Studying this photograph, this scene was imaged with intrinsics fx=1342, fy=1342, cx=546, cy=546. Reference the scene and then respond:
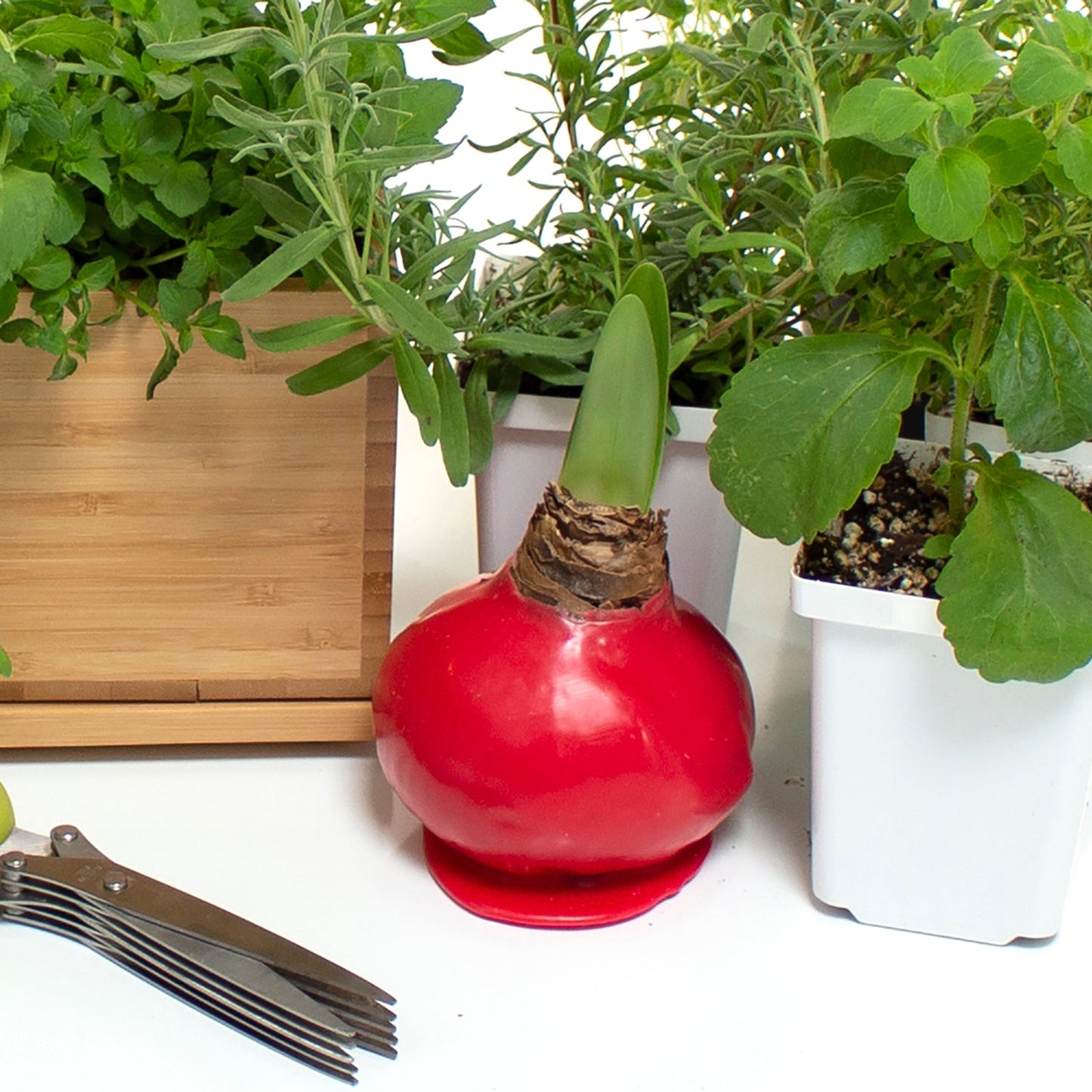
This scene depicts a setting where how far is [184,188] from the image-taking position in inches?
19.0

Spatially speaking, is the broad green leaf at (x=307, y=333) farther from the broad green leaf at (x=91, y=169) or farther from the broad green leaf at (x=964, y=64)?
the broad green leaf at (x=964, y=64)

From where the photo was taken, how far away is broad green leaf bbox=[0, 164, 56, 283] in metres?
0.43

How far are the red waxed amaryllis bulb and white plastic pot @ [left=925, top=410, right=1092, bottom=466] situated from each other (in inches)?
6.8

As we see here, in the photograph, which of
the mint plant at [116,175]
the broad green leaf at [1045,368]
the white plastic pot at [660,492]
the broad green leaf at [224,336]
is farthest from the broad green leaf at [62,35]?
the broad green leaf at [1045,368]

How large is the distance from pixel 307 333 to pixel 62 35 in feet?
0.41

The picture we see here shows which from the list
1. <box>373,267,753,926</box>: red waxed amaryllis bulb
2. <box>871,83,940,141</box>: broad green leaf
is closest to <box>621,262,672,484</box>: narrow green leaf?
<box>373,267,753,926</box>: red waxed amaryllis bulb

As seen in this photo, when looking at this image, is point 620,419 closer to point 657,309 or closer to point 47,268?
point 657,309

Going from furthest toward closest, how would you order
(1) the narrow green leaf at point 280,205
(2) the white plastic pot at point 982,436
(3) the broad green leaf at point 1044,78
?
(2) the white plastic pot at point 982,436, (1) the narrow green leaf at point 280,205, (3) the broad green leaf at point 1044,78

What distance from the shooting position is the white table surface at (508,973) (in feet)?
1.41

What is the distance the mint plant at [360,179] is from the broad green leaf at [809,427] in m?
0.10

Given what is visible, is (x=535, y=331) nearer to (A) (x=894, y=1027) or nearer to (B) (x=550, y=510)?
(B) (x=550, y=510)

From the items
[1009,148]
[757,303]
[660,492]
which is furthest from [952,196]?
[660,492]

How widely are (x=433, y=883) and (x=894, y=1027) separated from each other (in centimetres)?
18

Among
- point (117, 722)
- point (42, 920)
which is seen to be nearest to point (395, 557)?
point (117, 722)
